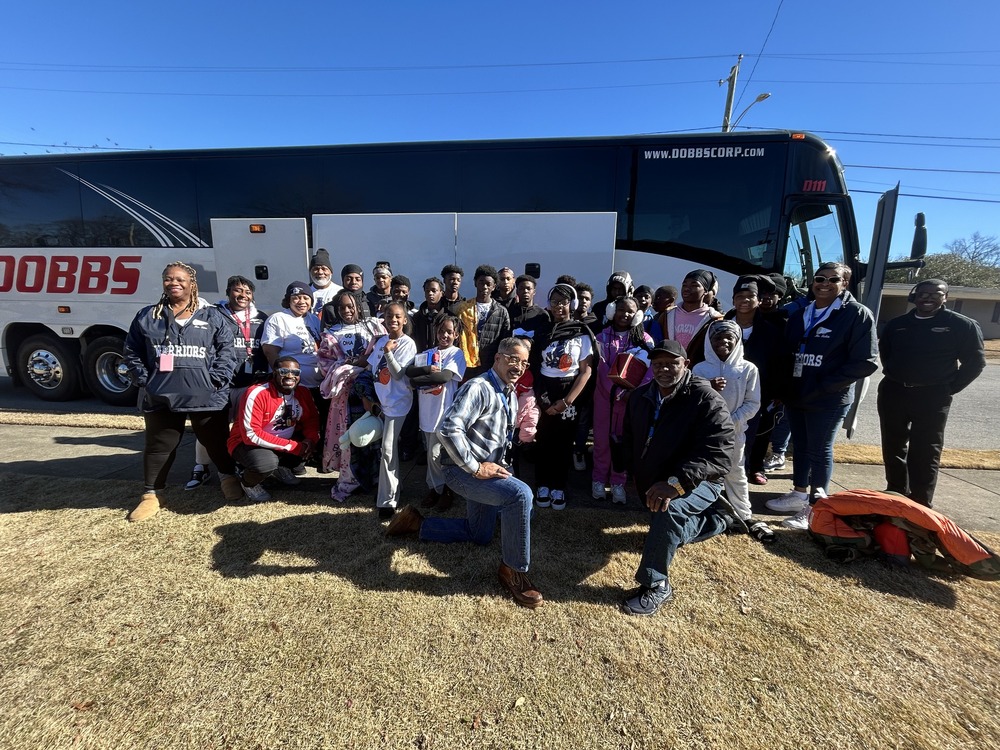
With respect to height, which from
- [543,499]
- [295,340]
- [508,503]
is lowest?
[543,499]

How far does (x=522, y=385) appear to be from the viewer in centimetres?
353

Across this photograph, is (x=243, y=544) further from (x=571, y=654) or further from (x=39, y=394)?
(x=39, y=394)

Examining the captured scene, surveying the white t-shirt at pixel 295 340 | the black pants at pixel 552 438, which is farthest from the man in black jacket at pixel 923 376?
the white t-shirt at pixel 295 340

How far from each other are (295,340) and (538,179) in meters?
3.45

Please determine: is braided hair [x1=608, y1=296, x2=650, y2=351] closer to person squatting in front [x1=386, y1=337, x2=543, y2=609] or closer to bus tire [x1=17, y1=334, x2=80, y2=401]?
person squatting in front [x1=386, y1=337, x2=543, y2=609]

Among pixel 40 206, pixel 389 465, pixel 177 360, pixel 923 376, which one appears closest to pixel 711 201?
pixel 923 376

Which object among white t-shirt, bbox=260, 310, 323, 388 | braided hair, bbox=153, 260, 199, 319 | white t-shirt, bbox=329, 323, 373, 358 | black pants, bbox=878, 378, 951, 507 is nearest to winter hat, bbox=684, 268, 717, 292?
black pants, bbox=878, 378, 951, 507

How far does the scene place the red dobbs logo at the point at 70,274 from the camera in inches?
244

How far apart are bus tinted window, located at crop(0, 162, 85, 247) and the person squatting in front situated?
23.0ft

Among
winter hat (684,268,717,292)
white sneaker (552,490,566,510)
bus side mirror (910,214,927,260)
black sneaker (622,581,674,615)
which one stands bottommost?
black sneaker (622,581,674,615)

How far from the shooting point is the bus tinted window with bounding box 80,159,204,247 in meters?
6.05

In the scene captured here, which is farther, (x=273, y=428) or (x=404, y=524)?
(x=273, y=428)

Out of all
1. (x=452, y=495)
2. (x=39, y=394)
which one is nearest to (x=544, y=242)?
(x=452, y=495)

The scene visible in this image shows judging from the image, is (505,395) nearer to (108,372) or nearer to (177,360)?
(177,360)
